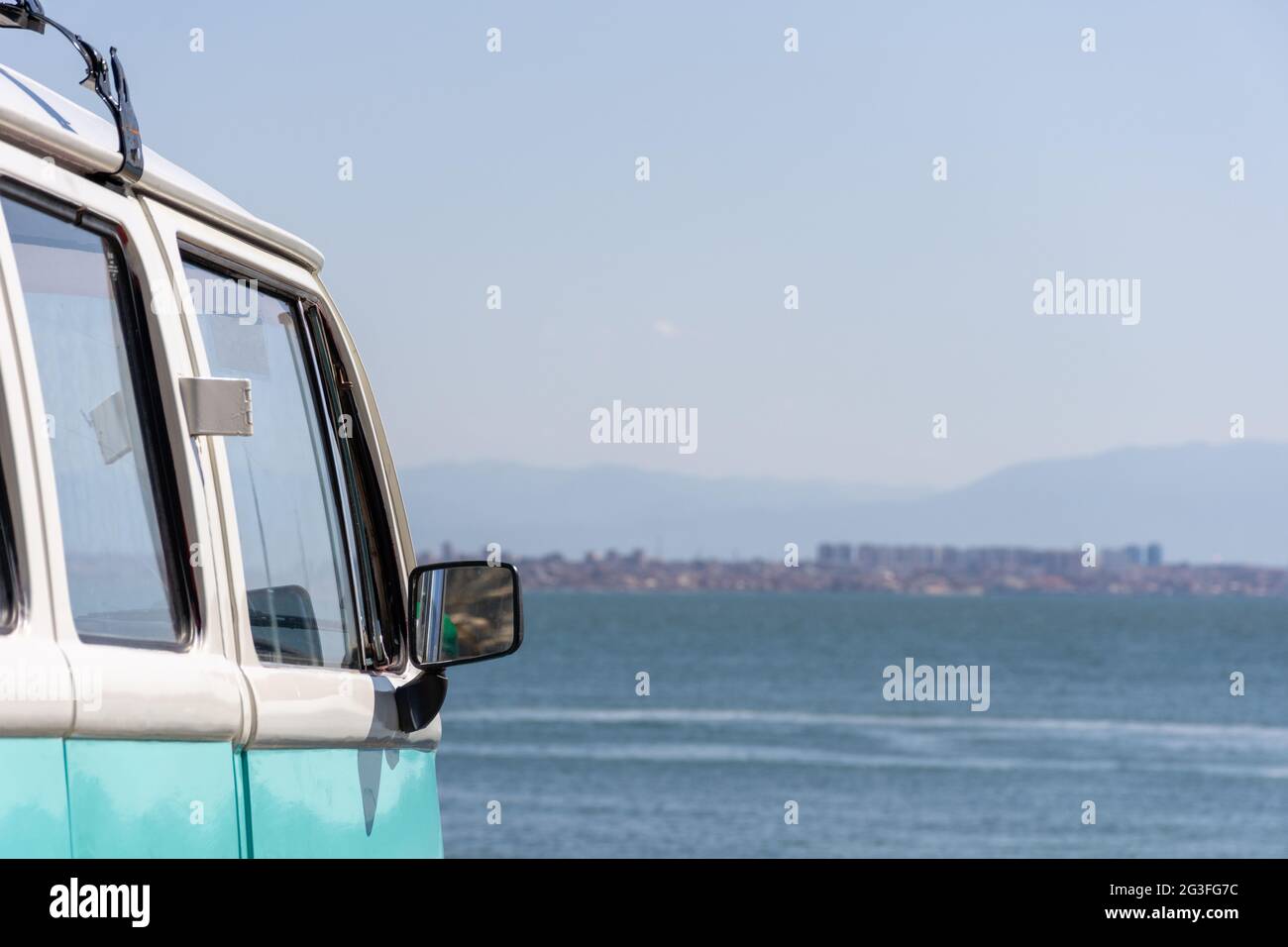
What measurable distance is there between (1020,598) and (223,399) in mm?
184272

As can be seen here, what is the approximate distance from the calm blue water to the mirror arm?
3531 cm

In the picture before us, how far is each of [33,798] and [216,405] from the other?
766 mm

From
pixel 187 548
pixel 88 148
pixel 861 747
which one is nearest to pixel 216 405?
pixel 187 548

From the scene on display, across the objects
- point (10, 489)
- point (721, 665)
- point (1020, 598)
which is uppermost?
point (10, 489)

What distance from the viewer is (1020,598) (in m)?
181

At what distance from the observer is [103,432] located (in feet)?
7.20

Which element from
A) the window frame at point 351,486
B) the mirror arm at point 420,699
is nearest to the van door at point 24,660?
the window frame at point 351,486

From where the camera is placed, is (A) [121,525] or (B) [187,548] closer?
(A) [121,525]

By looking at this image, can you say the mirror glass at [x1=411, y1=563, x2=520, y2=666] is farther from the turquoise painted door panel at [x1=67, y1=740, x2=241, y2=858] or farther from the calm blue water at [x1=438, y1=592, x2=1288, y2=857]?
the calm blue water at [x1=438, y1=592, x2=1288, y2=857]

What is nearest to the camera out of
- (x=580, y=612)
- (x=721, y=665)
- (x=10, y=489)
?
(x=10, y=489)

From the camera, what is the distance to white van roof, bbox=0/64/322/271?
206cm

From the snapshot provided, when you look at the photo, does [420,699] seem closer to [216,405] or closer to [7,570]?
[216,405]
